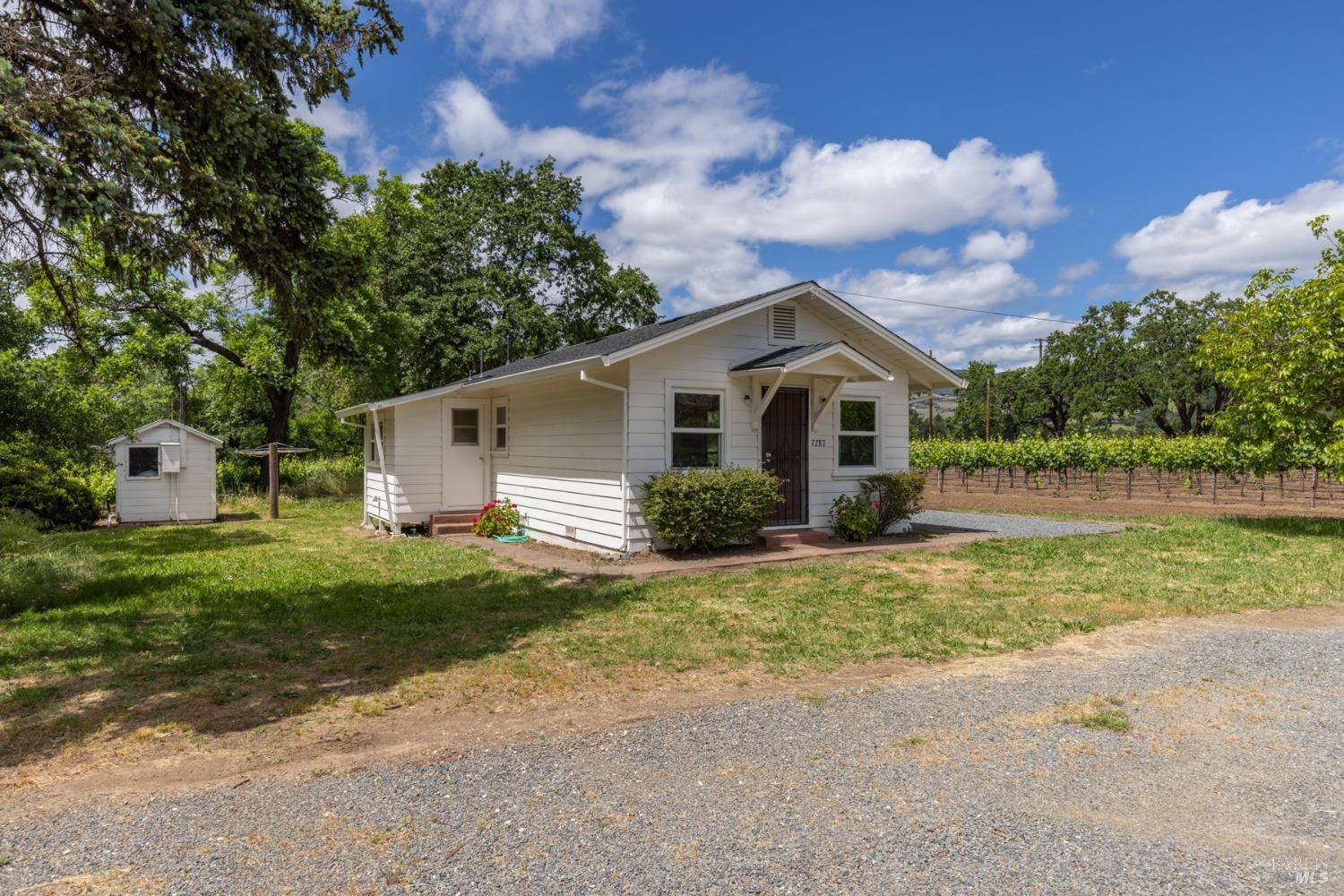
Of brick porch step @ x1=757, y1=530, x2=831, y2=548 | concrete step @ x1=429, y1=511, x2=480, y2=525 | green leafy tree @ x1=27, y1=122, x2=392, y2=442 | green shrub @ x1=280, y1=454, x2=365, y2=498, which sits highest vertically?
green leafy tree @ x1=27, y1=122, x2=392, y2=442

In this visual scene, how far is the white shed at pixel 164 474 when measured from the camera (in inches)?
580

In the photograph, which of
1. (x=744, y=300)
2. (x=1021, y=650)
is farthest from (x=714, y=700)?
(x=744, y=300)

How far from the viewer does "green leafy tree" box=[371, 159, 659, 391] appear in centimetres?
2508

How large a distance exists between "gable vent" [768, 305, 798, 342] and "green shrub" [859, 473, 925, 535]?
2.56 m

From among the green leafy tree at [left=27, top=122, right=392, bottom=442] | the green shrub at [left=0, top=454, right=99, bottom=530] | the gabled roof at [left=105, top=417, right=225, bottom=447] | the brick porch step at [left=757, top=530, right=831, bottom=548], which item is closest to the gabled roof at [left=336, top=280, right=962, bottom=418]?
the brick porch step at [left=757, top=530, right=831, bottom=548]

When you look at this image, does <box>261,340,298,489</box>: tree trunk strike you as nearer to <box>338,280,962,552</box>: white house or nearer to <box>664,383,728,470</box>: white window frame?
<box>338,280,962,552</box>: white house

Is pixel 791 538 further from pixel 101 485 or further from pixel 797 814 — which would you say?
pixel 101 485

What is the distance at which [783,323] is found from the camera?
11305 mm

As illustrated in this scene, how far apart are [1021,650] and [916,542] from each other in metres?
5.85

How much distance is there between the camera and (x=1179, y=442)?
821 inches

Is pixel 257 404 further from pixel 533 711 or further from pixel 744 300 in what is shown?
pixel 533 711

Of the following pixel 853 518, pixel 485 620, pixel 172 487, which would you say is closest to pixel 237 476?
pixel 172 487

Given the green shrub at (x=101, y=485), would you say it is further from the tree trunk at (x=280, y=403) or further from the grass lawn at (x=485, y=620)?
the tree trunk at (x=280, y=403)

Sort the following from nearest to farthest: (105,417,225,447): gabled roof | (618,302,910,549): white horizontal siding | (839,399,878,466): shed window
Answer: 1. (618,302,910,549): white horizontal siding
2. (839,399,878,466): shed window
3. (105,417,225,447): gabled roof
